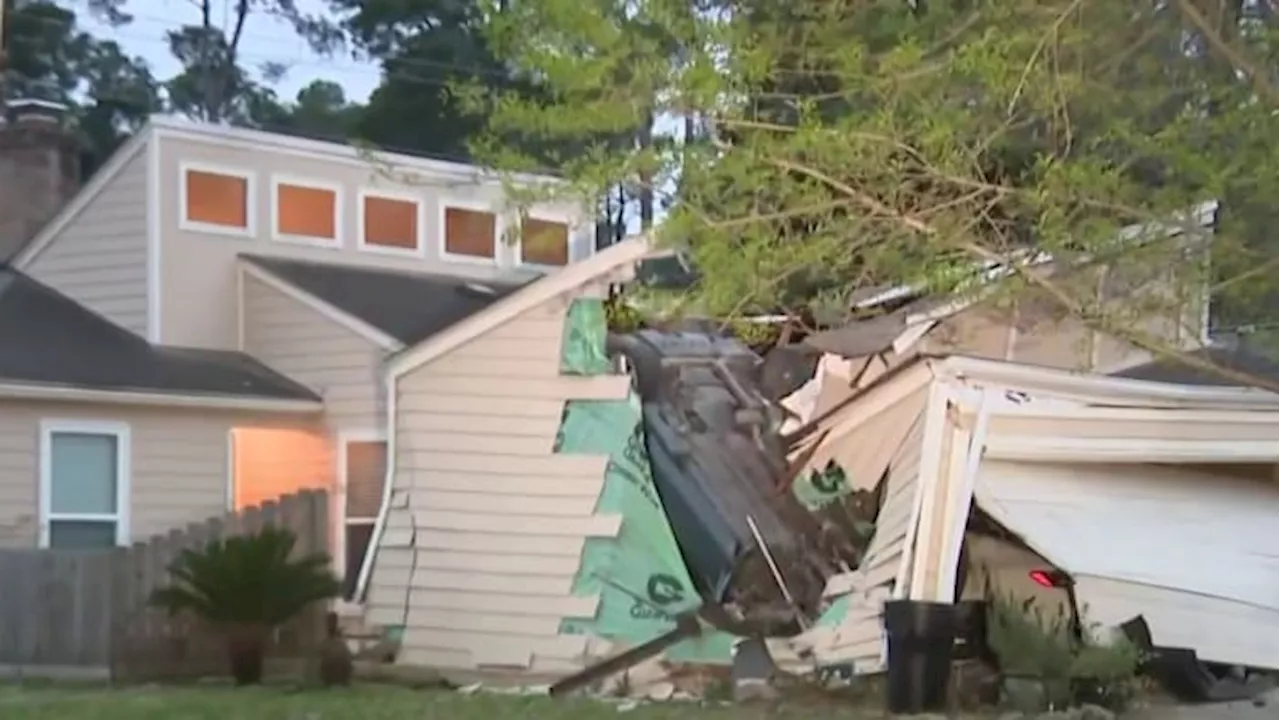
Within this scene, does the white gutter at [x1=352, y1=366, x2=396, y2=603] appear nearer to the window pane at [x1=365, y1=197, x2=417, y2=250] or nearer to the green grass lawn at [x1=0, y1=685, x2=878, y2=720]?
the green grass lawn at [x1=0, y1=685, x2=878, y2=720]

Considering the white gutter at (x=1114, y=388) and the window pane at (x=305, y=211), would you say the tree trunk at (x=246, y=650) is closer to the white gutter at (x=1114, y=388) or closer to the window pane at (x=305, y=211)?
the window pane at (x=305, y=211)

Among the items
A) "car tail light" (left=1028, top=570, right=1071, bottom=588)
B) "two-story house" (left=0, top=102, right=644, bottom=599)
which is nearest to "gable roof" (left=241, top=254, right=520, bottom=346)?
"two-story house" (left=0, top=102, right=644, bottom=599)

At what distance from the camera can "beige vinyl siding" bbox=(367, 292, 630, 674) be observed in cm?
1622

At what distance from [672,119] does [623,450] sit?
752 cm

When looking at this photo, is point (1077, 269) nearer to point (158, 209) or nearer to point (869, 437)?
point (869, 437)

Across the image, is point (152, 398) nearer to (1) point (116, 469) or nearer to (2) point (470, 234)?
A: (1) point (116, 469)

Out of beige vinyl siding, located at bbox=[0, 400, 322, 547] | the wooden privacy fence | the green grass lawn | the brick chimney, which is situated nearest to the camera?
the green grass lawn

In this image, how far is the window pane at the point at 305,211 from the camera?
19859 mm

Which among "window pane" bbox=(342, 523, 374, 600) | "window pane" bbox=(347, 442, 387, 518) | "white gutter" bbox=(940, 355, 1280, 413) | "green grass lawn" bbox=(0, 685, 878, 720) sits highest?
"white gutter" bbox=(940, 355, 1280, 413)

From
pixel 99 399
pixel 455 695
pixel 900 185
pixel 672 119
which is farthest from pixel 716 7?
pixel 99 399

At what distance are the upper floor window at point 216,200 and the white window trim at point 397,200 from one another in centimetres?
142

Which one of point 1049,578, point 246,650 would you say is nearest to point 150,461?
point 246,650

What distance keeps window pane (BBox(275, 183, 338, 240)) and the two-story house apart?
0.02 metres

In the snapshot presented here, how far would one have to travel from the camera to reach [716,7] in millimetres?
9078
